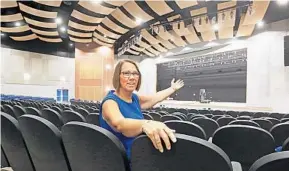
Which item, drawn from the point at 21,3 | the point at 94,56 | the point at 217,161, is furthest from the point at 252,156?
the point at 94,56

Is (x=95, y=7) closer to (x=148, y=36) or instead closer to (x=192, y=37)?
(x=148, y=36)

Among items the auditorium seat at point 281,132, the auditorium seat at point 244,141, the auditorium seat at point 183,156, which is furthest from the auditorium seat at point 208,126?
the auditorium seat at point 183,156

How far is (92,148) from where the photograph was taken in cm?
119

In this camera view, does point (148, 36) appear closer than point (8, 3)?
No

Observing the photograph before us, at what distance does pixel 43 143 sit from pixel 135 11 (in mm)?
8861

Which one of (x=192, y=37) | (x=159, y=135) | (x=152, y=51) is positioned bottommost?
(x=159, y=135)

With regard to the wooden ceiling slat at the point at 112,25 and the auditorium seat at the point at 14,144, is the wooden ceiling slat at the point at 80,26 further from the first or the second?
the auditorium seat at the point at 14,144

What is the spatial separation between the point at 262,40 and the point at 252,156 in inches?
457

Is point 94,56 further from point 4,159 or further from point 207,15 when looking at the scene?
A: point 4,159

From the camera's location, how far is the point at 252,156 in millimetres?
2170

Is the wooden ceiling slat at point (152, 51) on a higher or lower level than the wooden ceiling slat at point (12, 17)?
lower

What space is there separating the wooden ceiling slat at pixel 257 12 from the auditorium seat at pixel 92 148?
27.9ft

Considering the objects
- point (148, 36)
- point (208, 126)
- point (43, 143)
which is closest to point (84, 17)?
point (148, 36)

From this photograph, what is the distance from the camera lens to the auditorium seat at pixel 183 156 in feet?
2.80
